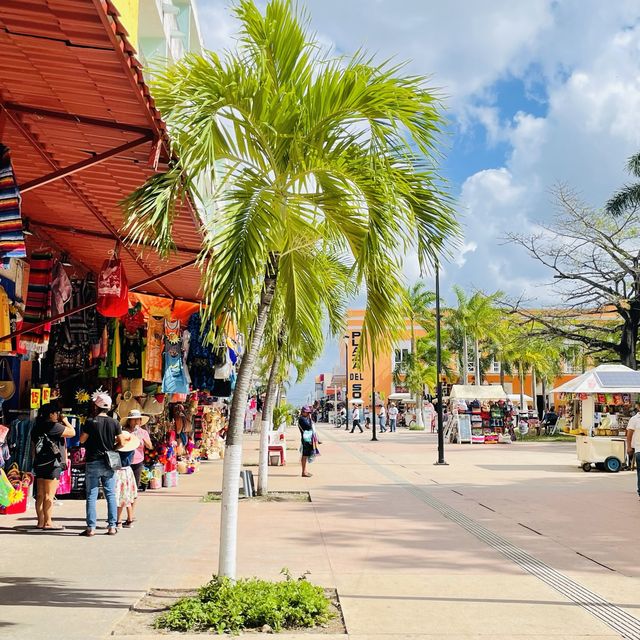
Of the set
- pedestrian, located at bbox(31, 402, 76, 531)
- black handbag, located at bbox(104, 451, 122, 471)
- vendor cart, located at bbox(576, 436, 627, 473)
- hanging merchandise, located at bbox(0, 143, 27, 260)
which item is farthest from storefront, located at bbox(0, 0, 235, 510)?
vendor cart, located at bbox(576, 436, 627, 473)

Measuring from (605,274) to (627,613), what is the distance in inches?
1285

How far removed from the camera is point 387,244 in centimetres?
659

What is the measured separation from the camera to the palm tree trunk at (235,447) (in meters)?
6.40

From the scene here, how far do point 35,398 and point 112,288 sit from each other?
232 centimetres

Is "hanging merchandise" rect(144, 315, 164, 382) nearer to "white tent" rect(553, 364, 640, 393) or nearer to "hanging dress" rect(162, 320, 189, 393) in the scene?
"hanging dress" rect(162, 320, 189, 393)

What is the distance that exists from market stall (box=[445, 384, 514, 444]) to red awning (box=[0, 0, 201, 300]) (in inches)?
1210

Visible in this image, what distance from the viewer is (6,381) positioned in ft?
36.7

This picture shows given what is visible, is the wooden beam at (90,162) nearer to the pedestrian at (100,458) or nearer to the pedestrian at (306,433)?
the pedestrian at (100,458)

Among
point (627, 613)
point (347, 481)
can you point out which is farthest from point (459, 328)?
point (627, 613)

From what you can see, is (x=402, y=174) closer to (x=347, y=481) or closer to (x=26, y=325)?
(x=26, y=325)

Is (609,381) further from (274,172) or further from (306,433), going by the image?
(274,172)

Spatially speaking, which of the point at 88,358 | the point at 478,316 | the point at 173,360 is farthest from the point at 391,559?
the point at 478,316

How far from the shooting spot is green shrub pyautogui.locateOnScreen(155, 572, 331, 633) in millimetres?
5828

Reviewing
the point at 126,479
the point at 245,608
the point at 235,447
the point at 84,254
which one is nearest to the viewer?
the point at 245,608
